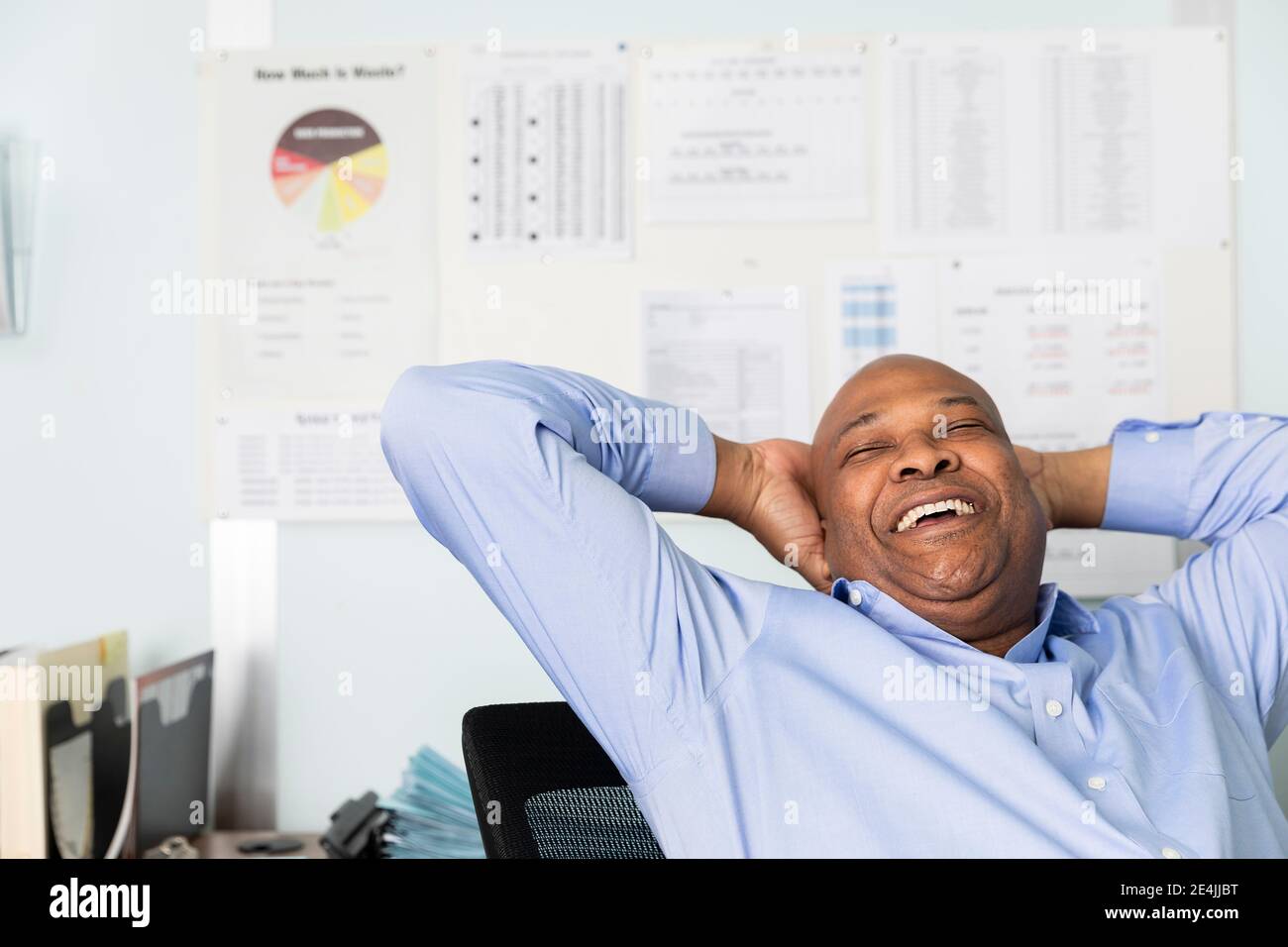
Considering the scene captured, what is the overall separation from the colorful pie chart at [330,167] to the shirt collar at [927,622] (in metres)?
1.12

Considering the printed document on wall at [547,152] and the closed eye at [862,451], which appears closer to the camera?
the closed eye at [862,451]

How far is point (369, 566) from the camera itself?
5.84 ft

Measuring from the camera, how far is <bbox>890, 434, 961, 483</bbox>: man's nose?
1.06 metres

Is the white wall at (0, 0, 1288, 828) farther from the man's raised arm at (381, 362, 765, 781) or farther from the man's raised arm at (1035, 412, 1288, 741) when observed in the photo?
the man's raised arm at (381, 362, 765, 781)

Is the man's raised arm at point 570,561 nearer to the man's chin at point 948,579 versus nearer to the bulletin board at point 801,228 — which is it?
the man's chin at point 948,579

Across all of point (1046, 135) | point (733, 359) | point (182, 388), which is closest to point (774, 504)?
point (733, 359)

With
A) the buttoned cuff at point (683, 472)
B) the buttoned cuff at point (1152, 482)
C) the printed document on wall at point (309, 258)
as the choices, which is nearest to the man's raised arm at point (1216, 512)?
the buttoned cuff at point (1152, 482)

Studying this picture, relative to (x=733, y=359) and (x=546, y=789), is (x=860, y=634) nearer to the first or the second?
(x=546, y=789)

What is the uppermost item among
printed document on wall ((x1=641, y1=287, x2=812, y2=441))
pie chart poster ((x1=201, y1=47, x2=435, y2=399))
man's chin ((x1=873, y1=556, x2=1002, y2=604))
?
pie chart poster ((x1=201, y1=47, x2=435, y2=399))

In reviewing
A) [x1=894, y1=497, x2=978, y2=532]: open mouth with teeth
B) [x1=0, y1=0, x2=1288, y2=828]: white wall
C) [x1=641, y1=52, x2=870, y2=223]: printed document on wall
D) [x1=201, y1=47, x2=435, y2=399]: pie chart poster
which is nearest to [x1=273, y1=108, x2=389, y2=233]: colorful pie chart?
[x1=201, y1=47, x2=435, y2=399]: pie chart poster

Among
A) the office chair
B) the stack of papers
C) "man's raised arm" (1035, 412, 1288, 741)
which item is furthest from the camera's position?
the stack of papers

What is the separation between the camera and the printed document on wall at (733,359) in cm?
174

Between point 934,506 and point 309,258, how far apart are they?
1.18m

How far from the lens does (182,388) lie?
1817 millimetres
